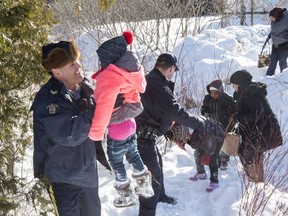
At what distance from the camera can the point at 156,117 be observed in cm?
374

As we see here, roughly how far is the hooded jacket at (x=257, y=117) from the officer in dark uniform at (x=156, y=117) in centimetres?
118

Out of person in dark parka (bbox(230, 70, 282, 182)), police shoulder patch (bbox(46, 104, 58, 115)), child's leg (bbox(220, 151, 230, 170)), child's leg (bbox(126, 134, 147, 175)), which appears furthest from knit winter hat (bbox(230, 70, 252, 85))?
police shoulder patch (bbox(46, 104, 58, 115))

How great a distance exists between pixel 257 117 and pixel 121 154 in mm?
2169

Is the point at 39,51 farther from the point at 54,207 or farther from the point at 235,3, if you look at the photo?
the point at 235,3

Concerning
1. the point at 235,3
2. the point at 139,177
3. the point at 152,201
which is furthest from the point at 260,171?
the point at 235,3

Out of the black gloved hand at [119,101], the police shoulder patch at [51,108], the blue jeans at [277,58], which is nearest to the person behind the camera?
the police shoulder patch at [51,108]

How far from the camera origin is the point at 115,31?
414 inches

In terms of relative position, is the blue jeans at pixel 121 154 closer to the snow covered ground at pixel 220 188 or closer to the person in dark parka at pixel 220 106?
the snow covered ground at pixel 220 188

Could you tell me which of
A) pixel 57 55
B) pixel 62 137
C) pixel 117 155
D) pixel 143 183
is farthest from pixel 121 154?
pixel 57 55

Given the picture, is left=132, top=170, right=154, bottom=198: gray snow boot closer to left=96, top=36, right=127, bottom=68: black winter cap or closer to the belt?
the belt

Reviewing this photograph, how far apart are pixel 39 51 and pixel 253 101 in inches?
108

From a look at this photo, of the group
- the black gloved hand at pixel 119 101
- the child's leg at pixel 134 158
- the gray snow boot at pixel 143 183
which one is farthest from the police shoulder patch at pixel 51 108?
the gray snow boot at pixel 143 183

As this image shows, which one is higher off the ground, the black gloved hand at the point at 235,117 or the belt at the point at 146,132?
the belt at the point at 146,132

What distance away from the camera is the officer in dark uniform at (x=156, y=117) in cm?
362
